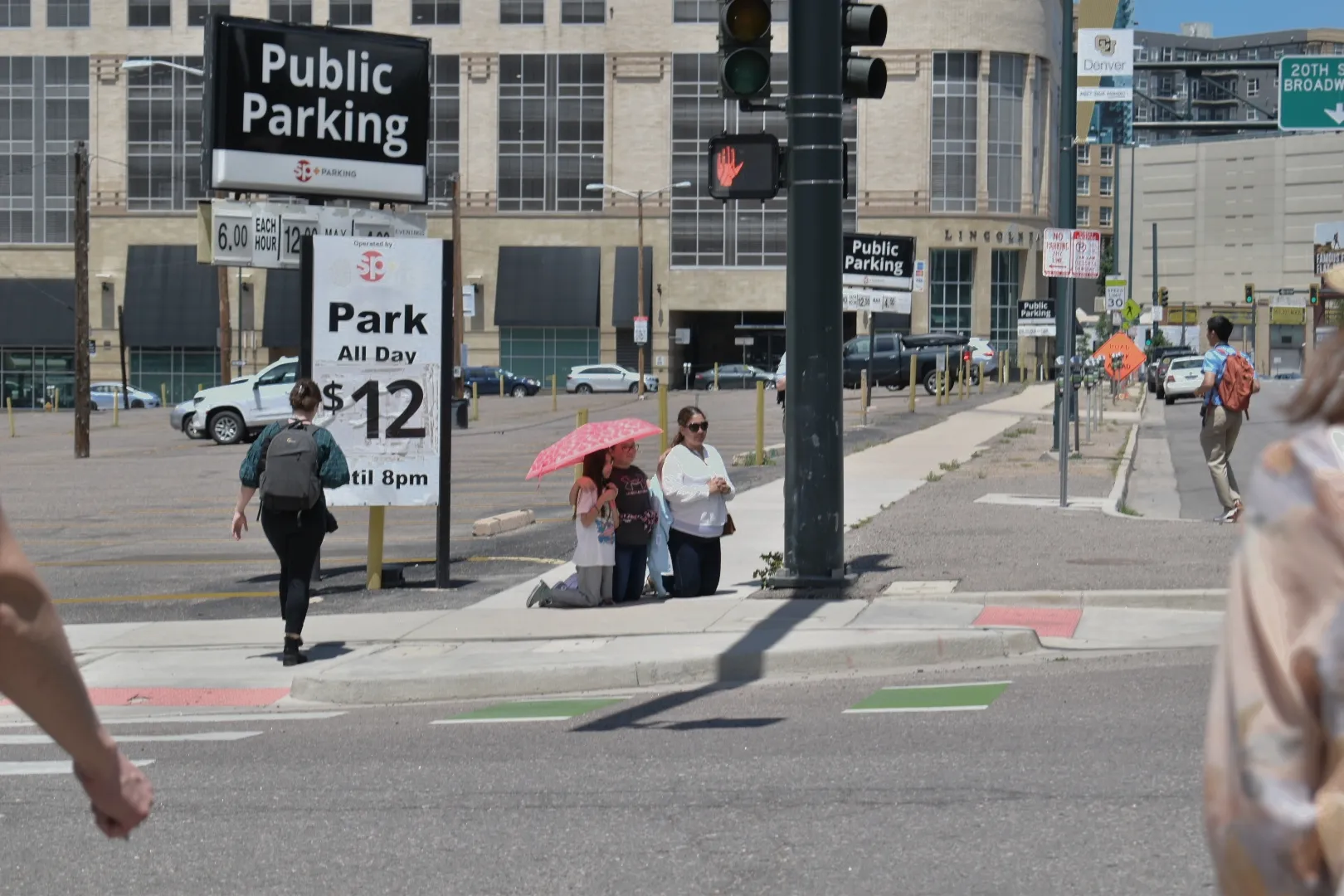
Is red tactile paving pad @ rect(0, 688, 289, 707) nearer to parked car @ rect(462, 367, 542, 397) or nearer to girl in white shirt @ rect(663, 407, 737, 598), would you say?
girl in white shirt @ rect(663, 407, 737, 598)

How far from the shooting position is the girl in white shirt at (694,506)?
43.8 feet

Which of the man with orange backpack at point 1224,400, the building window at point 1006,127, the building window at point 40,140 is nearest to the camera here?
the man with orange backpack at point 1224,400

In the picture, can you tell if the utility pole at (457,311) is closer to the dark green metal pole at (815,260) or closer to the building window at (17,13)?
the dark green metal pole at (815,260)

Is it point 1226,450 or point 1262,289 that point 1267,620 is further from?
point 1262,289

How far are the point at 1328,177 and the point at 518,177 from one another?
55.4 meters

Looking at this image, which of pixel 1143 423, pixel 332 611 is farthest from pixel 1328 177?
pixel 332 611

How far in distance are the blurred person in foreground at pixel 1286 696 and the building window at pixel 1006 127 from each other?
82.1 meters

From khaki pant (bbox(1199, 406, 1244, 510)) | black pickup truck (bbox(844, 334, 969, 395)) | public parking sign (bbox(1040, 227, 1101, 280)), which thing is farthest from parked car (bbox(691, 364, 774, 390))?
khaki pant (bbox(1199, 406, 1244, 510))

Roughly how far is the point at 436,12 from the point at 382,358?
6882 cm

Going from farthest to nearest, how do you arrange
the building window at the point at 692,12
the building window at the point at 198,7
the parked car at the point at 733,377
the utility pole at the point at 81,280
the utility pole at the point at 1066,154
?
the building window at the point at 198,7
the building window at the point at 692,12
the parked car at the point at 733,377
the utility pole at the point at 81,280
the utility pole at the point at 1066,154

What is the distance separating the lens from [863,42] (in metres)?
13.1

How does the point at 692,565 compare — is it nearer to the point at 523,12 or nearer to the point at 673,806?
the point at 673,806

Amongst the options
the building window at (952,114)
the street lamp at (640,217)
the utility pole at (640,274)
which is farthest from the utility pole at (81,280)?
the building window at (952,114)

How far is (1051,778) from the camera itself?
735 centimetres
